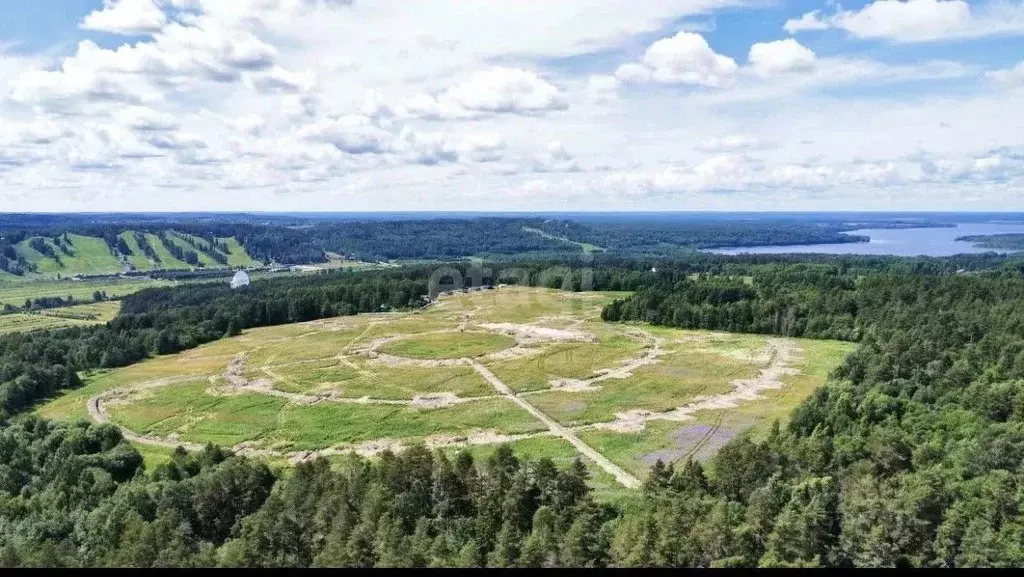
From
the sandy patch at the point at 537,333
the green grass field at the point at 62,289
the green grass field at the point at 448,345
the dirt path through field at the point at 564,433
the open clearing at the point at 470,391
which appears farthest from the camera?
the green grass field at the point at 62,289

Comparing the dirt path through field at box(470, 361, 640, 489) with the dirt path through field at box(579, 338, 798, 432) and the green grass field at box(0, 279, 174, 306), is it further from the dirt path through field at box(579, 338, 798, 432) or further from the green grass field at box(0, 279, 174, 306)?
the green grass field at box(0, 279, 174, 306)

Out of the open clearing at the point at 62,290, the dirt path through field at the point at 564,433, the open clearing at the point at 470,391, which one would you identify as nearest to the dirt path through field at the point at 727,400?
the open clearing at the point at 470,391

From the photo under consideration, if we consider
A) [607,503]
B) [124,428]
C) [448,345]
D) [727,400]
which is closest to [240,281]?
→ [448,345]

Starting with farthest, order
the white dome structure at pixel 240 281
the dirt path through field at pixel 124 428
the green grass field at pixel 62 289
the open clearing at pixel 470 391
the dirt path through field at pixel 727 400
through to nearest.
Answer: the green grass field at pixel 62 289, the white dome structure at pixel 240 281, the dirt path through field at pixel 727 400, the dirt path through field at pixel 124 428, the open clearing at pixel 470 391

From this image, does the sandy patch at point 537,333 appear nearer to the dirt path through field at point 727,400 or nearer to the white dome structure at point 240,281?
the dirt path through field at point 727,400

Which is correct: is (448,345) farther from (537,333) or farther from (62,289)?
(62,289)

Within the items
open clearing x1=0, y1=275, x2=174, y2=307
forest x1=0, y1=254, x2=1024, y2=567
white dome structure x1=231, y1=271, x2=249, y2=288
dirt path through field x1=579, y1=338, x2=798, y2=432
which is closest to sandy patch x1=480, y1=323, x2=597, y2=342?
dirt path through field x1=579, y1=338, x2=798, y2=432
